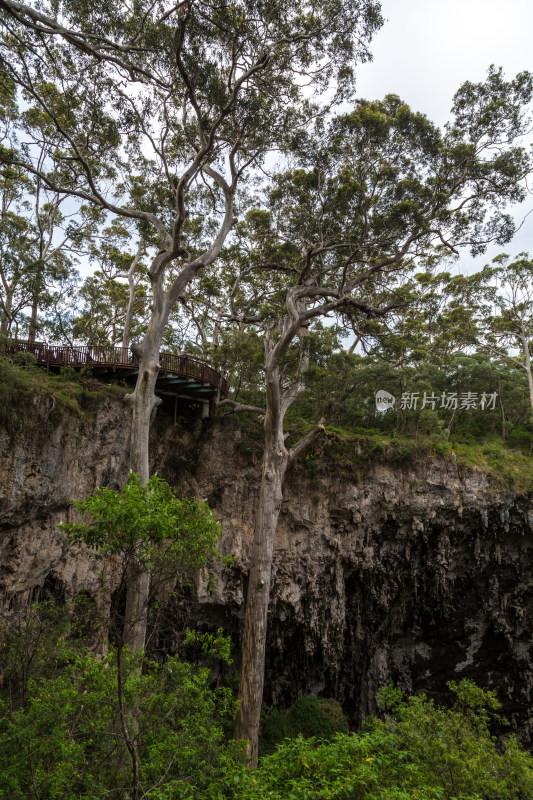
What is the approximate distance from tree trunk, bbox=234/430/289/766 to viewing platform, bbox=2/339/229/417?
270cm

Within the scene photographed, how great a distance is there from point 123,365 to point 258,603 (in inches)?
258

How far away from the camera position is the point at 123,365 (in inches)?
477

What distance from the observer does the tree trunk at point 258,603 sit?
9023mm

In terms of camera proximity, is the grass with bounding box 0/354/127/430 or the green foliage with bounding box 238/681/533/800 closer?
the green foliage with bounding box 238/681/533/800

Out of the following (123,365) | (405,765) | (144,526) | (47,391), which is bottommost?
(405,765)

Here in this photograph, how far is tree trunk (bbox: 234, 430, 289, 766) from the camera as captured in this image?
9023 millimetres

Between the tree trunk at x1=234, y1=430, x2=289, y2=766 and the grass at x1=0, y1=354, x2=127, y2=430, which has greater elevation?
the grass at x1=0, y1=354, x2=127, y2=430

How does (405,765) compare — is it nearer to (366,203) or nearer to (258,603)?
(258,603)

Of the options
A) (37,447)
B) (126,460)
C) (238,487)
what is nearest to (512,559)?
(238,487)

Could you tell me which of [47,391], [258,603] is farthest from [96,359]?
[258,603]

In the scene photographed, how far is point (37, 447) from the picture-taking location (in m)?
10.0

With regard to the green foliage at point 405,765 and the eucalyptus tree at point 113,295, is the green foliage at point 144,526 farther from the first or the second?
the eucalyptus tree at point 113,295

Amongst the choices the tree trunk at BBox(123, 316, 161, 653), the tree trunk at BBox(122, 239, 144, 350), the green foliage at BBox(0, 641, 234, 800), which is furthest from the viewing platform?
the green foliage at BBox(0, 641, 234, 800)

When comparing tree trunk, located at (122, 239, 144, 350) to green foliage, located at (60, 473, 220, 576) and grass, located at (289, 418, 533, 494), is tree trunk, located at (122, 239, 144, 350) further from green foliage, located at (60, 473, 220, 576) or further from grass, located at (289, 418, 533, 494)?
green foliage, located at (60, 473, 220, 576)
